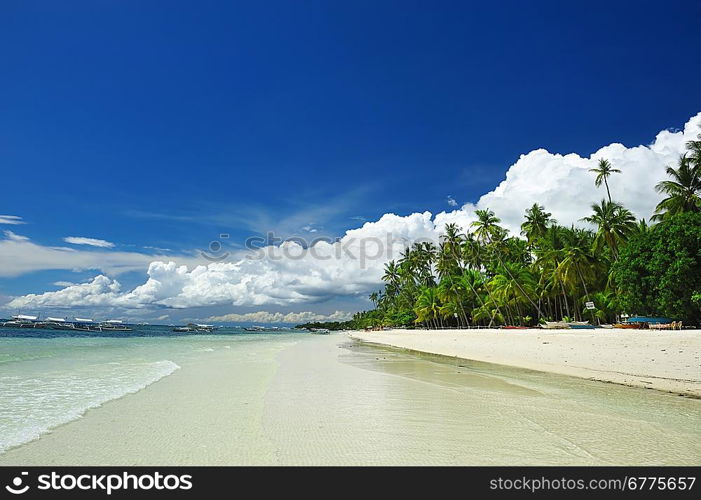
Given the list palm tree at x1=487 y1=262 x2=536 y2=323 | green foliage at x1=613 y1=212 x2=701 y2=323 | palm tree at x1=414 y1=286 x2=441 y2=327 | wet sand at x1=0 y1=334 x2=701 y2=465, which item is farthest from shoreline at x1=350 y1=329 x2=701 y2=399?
palm tree at x1=414 y1=286 x2=441 y2=327

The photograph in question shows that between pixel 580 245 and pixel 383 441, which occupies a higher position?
pixel 580 245

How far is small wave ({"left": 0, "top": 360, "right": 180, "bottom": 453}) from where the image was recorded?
23.9 ft

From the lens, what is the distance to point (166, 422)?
294 inches

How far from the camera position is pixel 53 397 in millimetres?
10438

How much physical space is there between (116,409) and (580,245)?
4728cm

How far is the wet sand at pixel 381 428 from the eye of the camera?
212 inches

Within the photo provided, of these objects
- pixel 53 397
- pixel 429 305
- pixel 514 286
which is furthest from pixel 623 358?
pixel 429 305

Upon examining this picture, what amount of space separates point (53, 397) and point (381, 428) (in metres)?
8.73

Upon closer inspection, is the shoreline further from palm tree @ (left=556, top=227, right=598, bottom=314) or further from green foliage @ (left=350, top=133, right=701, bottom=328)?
palm tree @ (left=556, top=227, right=598, bottom=314)

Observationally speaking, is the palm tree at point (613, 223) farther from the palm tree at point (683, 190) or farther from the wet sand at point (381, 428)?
the wet sand at point (381, 428)

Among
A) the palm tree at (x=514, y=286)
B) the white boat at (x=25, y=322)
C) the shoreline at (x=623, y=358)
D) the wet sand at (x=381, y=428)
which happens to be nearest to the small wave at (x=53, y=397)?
the wet sand at (x=381, y=428)

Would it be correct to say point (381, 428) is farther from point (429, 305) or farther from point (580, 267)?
point (429, 305)
